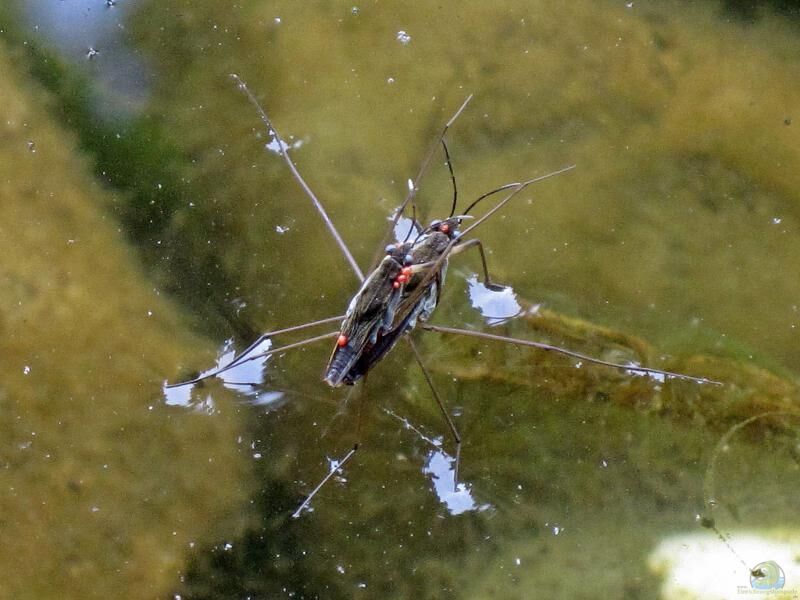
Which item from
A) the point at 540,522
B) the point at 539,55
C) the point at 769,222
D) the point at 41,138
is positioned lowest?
the point at 540,522

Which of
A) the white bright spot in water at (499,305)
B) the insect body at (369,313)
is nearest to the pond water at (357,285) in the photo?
the white bright spot in water at (499,305)

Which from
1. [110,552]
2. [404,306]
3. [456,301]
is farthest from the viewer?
[456,301]

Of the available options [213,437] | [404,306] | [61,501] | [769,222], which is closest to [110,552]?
[61,501]

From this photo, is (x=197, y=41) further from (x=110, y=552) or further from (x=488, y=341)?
(x=110, y=552)

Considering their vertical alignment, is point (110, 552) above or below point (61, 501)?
below

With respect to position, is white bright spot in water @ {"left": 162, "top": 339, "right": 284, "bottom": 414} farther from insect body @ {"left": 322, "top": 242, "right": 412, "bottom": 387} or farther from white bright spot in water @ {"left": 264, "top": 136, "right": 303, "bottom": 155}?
white bright spot in water @ {"left": 264, "top": 136, "right": 303, "bottom": 155}

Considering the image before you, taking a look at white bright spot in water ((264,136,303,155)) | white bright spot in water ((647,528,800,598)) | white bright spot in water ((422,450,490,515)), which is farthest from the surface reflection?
white bright spot in water ((264,136,303,155))

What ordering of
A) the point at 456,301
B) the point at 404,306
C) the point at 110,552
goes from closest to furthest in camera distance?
the point at 404,306, the point at 110,552, the point at 456,301
